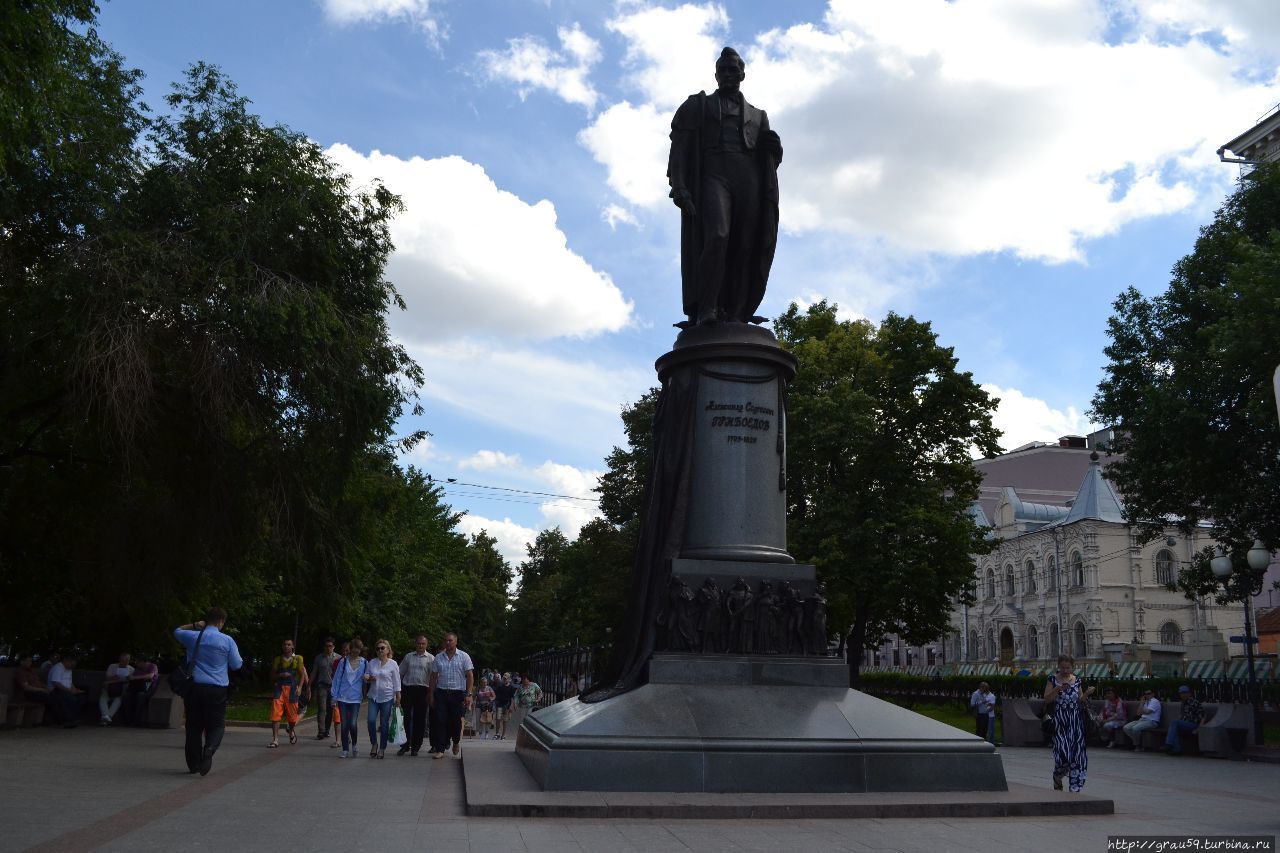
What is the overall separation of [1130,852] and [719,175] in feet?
27.4

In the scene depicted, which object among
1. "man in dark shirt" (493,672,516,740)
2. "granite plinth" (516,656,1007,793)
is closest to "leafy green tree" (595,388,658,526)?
"man in dark shirt" (493,672,516,740)

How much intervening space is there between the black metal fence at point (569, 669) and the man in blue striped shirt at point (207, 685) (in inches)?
692

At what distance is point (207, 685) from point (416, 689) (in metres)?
4.08

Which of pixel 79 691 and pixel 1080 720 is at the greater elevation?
pixel 1080 720

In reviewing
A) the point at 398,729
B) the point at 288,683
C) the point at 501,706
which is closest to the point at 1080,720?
the point at 398,729

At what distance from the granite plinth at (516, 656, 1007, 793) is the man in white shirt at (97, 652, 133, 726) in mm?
13995

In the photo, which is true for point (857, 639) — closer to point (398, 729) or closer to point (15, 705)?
point (398, 729)

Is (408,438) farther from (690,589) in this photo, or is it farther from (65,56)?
(690,589)

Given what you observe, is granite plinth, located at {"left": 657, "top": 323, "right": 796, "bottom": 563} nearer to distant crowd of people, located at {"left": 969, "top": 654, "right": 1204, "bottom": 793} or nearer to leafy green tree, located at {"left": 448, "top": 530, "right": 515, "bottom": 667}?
distant crowd of people, located at {"left": 969, "top": 654, "right": 1204, "bottom": 793}

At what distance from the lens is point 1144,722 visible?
71.7 ft

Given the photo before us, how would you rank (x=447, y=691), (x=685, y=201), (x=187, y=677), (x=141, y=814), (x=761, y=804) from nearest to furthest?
(x=141, y=814)
(x=761, y=804)
(x=187, y=677)
(x=685, y=201)
(x=447, y=691)

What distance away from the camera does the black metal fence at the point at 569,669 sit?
3253 cm

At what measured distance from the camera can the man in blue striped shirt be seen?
37.7 ft

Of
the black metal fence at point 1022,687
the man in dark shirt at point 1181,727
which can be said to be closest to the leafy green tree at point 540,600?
the black metal fence at point 1022,687
